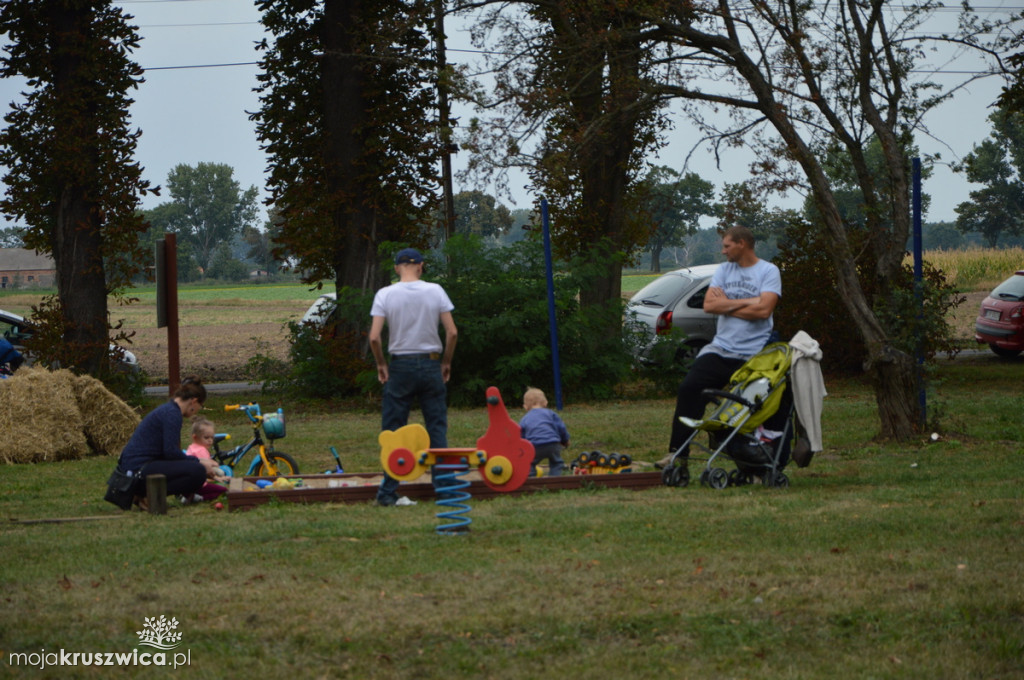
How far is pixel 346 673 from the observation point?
4676 millimetres

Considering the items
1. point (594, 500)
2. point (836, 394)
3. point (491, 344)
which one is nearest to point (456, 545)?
point (594, 500)

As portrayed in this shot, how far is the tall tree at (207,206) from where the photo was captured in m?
135

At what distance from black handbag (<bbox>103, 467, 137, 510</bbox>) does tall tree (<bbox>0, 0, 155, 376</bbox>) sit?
10332 mm

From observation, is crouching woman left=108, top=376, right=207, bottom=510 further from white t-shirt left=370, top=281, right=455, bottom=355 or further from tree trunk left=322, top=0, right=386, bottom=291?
tree trunk left=322, top=0, right=386, bottom=291

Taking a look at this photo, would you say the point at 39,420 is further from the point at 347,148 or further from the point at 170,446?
the point at 347,148

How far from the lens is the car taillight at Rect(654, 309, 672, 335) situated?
20198 mm

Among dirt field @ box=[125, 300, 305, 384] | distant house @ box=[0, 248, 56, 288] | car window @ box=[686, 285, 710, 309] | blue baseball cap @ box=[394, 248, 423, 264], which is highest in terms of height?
distant house @ box=[0, 248, 56, 288]

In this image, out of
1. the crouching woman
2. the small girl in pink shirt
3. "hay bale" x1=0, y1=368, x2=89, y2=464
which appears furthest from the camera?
"hay bale" x1=0, y1=368, x2=89, y2=464

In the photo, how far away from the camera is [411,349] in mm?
8445

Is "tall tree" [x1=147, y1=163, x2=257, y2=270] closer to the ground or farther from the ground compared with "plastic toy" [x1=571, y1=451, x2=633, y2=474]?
farther from the ground

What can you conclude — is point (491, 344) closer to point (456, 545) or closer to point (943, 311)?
point (943, 311)

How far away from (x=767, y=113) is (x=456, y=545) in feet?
25.3

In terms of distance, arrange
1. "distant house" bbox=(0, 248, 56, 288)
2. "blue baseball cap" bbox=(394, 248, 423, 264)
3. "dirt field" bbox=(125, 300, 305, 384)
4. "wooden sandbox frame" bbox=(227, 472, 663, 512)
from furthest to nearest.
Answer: "distant house" bbox=(0, 248, 56, 288) < "dirt field" bbox=(125, 300, 305, 384) < "wooden sandbox frame" bbox=(227, 472, 663, 512) < "blue baseball cap" bbox=(394, 248, 423, 264)
